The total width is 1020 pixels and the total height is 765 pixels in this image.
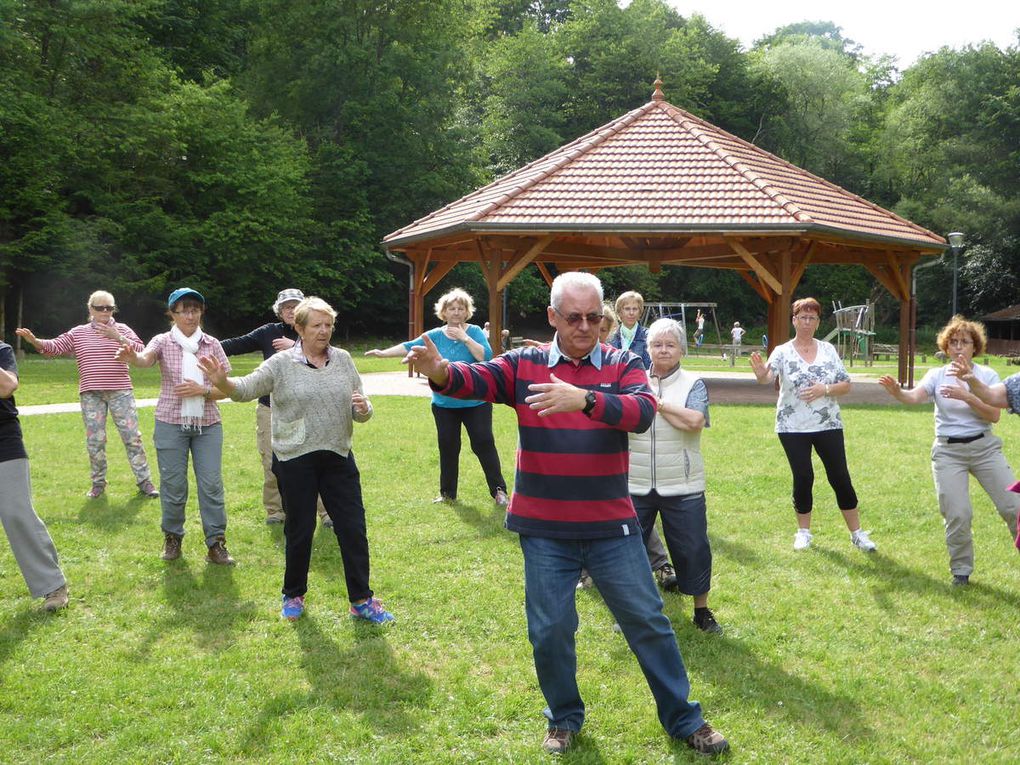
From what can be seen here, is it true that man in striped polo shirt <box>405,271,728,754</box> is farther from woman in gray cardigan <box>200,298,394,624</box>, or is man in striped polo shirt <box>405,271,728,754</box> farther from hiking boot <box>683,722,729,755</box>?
woman in gray cardigan <box>200,298,394,624</box>

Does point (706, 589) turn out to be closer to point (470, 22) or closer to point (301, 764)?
point (301, 764)

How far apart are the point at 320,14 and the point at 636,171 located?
28.5 m

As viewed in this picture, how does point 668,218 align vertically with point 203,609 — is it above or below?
above

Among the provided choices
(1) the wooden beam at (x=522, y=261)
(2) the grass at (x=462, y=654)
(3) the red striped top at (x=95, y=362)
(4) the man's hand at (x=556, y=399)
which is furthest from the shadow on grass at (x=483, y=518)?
(1) the wooden beam at (x=522, y=261)

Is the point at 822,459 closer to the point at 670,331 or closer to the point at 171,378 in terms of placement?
the point at 670,331

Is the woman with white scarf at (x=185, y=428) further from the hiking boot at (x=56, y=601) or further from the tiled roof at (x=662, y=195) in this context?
the tiled roof at (x=662, y=195)

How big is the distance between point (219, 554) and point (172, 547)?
0.40m

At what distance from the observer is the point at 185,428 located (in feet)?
19.4

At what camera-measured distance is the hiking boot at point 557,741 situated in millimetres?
3537

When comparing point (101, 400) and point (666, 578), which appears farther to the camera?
point (101, 400)

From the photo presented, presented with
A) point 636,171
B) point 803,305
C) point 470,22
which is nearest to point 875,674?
point 803,305

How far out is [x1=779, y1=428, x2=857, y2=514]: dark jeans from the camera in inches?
241

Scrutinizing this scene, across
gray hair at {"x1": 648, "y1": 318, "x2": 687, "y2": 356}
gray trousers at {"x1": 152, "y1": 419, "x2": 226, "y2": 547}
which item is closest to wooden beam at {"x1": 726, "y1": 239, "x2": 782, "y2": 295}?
gray hair at {"x1": 648, "y1": 318, "x2": 687, "y2": 356}

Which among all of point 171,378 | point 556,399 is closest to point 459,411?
point 171,378
